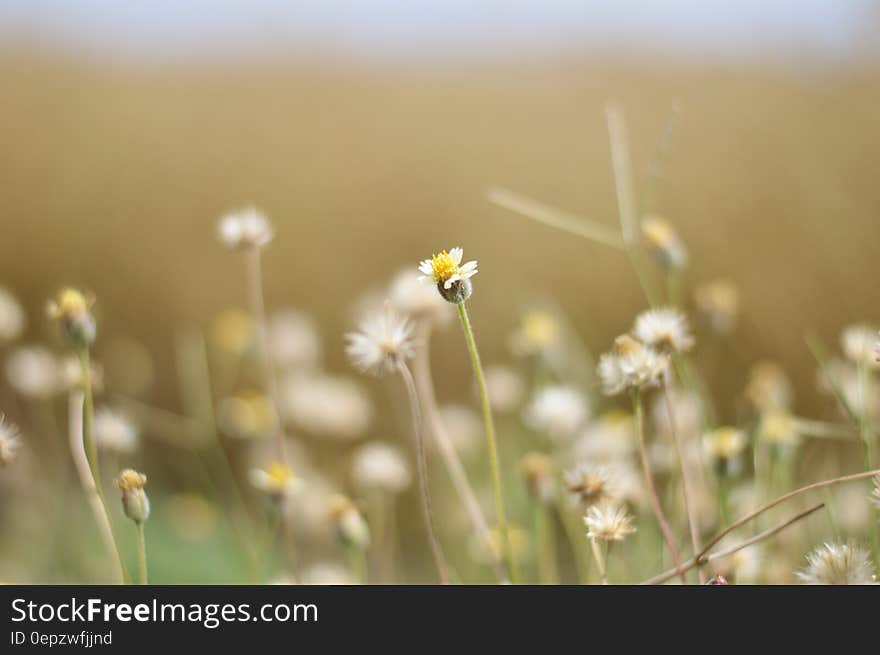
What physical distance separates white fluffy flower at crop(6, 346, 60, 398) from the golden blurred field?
0.46ft

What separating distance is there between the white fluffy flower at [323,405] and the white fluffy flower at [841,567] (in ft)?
2.02

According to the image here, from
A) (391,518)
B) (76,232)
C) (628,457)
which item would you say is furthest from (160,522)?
(628,457)

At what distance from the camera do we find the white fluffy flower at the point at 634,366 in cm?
48

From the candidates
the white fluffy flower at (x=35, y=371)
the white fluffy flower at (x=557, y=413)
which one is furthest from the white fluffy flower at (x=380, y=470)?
the white fluffy flower at (x=35, y=371)

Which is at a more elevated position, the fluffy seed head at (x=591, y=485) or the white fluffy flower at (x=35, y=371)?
the white fluffy flower at (x=35, y=371)

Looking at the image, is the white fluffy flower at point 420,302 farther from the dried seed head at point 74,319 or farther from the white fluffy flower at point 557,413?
the dried seed head at point 74,319

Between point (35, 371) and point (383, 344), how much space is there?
1.72ft

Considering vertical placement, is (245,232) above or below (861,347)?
above

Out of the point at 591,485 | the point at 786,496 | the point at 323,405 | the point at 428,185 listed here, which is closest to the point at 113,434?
the point at 323,405

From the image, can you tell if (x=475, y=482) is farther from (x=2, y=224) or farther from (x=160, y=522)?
(x=2, y=224)

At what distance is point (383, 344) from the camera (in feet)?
1.58

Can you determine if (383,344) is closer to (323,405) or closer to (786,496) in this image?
(786,496)

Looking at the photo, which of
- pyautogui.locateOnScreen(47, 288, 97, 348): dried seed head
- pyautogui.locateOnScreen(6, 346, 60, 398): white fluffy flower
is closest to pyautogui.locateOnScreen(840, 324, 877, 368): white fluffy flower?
pyautogui.locateOnScreen(47, 288, 97, 348): dried seed head

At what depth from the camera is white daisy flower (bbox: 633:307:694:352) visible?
1.65 ft
